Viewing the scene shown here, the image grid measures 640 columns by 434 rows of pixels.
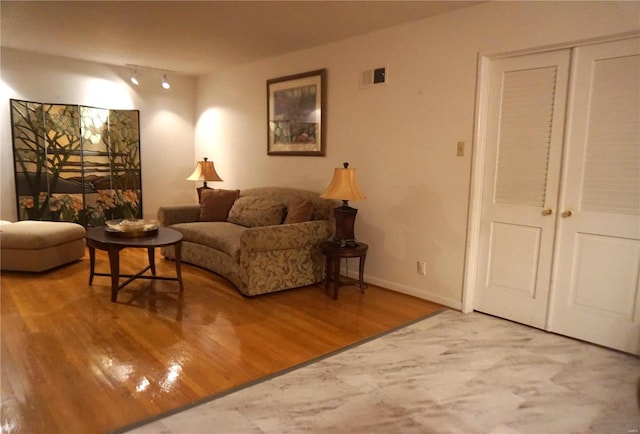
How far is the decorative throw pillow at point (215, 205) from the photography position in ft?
16.8

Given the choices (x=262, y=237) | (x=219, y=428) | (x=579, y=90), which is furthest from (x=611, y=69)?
(x=219, y=428)

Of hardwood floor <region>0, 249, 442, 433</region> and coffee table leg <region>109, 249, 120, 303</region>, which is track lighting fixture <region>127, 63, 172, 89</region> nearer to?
hardwood floor <region>0, 249, 442, 433</region>

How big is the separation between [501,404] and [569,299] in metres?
1.22

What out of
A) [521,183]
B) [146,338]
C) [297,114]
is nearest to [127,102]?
[297,114]

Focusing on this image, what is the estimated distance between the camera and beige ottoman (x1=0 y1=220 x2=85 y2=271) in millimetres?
4203

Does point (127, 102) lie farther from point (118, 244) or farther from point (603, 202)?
point (603, 202)

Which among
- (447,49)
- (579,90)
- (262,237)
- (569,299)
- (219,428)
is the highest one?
(447,49)

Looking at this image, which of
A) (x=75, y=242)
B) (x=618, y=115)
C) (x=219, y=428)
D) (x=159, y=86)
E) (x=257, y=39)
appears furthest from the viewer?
(x=159, y=86)

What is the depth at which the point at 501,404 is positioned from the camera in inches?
85.8

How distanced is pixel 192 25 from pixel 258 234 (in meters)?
2.04

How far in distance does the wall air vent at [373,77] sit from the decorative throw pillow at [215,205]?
216cm

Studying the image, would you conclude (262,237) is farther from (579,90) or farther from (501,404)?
(579,90)

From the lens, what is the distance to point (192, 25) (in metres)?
3.90

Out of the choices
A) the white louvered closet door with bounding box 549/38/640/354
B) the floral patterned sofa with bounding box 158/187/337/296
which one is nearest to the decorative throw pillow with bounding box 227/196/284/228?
the floral patterned sofa with bounding box 158/187/337/296
